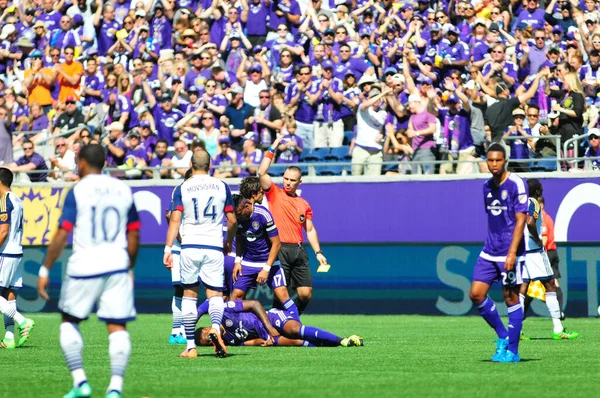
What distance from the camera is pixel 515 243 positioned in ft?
42.5

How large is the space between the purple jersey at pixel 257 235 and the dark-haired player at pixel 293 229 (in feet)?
5.05

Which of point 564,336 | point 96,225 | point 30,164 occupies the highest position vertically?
point 30,164

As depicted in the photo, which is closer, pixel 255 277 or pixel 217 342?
pixel 217 342

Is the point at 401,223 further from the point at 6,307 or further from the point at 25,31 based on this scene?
the point at 25,31

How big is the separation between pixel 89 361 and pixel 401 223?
11.9m

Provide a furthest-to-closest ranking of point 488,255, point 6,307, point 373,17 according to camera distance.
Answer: point 373,17
point 6,307
point 488,255

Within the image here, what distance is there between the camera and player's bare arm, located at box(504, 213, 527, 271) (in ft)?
42.4

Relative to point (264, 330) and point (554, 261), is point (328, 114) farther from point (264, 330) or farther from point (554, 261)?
point (264, 330)

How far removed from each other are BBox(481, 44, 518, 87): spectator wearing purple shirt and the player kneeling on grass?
10.0 metres

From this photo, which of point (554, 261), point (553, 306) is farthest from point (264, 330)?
point (554, 261)

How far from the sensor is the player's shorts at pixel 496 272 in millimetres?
13266

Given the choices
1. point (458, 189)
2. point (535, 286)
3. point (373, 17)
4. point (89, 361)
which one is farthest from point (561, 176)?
point (89, 361)

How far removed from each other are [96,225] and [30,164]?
1897 cm

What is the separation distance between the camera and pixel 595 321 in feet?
72.5
